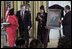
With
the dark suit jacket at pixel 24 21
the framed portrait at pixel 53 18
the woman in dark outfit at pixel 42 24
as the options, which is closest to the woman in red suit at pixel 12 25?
the dark suit jacket at pixel 24 21

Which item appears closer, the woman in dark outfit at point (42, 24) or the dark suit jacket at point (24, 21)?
the woman in dark outfit at point (42, 24)

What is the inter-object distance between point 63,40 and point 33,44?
0.40 meters

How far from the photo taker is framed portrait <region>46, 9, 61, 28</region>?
5357mm

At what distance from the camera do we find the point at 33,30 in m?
8.29

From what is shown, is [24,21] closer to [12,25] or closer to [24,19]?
[24,19]

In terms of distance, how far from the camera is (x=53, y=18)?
5461 millimetres

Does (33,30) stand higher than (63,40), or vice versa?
(63,40)

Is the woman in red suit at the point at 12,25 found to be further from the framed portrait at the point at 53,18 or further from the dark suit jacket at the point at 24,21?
the framed portrait at the point at 53,18

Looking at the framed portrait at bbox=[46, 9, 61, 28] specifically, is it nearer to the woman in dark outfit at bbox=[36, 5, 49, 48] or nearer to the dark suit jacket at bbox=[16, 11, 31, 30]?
the woman in dark outfit at bbox=[36, 5, 49, 48]

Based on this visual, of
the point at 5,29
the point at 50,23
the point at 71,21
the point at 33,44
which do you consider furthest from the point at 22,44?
the point at 5,29

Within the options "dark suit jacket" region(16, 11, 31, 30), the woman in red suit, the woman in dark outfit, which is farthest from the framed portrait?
the woman in red suit

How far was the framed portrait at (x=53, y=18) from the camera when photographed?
5.36m

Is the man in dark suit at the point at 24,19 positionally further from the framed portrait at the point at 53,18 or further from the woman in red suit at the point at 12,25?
the framed portrait at the point at 53,18

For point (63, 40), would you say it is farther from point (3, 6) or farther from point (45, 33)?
point (3, 6)
